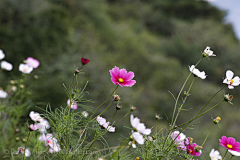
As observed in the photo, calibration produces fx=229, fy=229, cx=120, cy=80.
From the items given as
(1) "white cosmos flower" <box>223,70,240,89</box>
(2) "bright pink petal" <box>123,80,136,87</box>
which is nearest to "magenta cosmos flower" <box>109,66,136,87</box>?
(2) "bright pink petal" <box>123,80,136,87</box>

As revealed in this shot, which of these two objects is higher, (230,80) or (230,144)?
(230,80)

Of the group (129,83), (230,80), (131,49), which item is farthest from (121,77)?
(131,49)

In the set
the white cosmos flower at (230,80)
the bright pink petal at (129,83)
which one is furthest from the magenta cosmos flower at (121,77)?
the white cosmos flower at (230,80)

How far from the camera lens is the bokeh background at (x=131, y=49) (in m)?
2.48

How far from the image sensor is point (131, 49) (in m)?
4.74

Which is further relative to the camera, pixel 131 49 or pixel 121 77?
pixel 131 49

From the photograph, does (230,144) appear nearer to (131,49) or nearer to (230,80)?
(230,80)

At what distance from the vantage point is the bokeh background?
2.48 metres

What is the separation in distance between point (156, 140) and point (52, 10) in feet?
9.07

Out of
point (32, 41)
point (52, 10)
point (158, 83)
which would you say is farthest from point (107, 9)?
point (32, 41)

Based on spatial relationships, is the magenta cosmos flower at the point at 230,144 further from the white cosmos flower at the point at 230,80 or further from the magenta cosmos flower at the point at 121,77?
the magenta cosmos flower at the point at 121,77

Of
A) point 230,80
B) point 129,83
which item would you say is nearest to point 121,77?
point 129,83

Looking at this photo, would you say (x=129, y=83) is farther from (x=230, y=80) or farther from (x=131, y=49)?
(x=131, y=49)

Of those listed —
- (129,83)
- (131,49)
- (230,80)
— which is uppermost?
(131,49)
